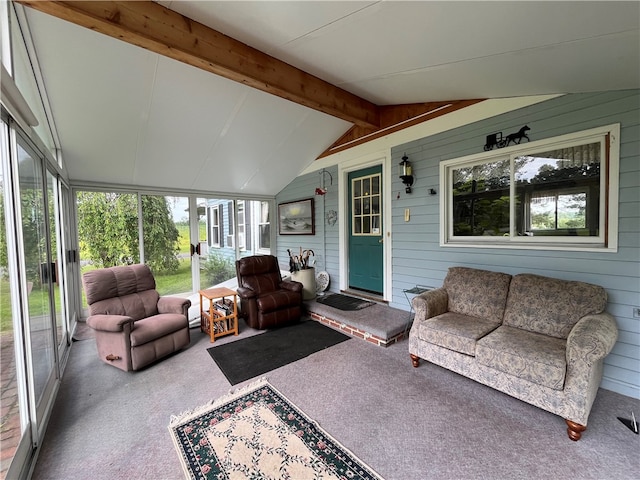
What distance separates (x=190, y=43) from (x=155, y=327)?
2.61 meters

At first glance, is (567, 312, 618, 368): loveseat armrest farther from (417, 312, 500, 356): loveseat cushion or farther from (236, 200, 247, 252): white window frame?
(236, 200, 247, 252): white window frame

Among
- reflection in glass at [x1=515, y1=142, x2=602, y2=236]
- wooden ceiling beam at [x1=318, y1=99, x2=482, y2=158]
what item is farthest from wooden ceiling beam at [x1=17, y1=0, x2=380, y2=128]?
reflection in glass at [x1=515, y1=142, x2=602, y2=236]

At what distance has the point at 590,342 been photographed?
5.73ft

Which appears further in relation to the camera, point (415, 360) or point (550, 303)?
point (415, 360)

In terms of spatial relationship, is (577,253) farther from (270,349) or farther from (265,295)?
(265,295)

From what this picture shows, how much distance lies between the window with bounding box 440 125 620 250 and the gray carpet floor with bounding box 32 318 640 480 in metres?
1.44

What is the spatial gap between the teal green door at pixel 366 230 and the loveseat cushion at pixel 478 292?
1.43m

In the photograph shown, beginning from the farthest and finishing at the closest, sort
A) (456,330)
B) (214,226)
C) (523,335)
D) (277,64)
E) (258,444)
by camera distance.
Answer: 1. (214,226)
2. (277,64)
3. (456,330)
4. (523,335)
5. (258,444)

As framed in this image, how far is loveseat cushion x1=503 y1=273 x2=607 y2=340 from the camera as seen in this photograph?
2201 mm

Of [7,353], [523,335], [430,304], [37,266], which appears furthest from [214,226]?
[523,335]

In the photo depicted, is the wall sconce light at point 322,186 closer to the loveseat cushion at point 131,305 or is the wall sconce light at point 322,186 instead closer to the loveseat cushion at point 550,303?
the loveseat cushion at point 131,305

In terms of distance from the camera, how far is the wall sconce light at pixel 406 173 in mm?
3643

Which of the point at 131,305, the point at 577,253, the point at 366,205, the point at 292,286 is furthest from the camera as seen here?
the point at 366,205

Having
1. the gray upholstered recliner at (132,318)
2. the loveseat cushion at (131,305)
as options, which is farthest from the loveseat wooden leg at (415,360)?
the loveseat cushion at (131,305)
